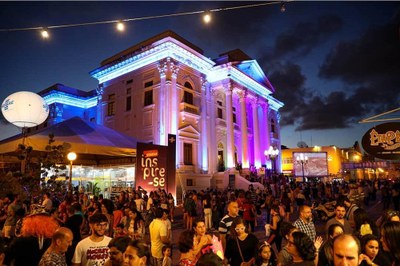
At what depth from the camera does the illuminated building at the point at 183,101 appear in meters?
26.2

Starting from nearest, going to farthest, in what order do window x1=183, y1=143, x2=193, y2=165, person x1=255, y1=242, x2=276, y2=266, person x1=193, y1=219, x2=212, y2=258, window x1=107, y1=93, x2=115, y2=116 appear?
person x1=193, y1=219, x2=212, y2=258, person x1=255, y1=242, x2=276, y2=266, window x1=183, y1=143, x2=193, y2=165, window x1=107, y1=93, x2=115, y2=116

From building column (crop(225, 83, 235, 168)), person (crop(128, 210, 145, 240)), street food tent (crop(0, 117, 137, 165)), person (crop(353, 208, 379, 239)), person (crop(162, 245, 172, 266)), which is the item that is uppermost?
building column (crop(225, 83, 235, 168))

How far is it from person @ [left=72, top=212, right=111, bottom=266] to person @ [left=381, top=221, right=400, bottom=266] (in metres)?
3.41

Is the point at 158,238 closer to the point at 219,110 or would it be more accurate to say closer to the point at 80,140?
the point at 80,140

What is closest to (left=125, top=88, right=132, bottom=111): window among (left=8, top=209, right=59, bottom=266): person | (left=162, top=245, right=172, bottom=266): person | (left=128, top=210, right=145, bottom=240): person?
(left=128, top=210, right=145, bottom=240): person

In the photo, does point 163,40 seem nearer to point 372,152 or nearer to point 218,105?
point 218,105

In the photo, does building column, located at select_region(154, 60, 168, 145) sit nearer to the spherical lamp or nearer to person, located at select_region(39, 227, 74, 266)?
the spherical lamp

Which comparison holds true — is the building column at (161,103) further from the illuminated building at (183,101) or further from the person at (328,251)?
the person at (328,251)

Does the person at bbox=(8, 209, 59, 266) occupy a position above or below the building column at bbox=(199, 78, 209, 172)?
below

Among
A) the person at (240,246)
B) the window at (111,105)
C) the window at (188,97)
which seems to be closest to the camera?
the person at (240,246)

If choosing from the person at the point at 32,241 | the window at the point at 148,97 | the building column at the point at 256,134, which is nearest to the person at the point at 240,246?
the person at the point at 32,241

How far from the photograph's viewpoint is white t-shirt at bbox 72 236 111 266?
3.81 metres

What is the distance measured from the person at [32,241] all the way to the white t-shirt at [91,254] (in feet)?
1.59

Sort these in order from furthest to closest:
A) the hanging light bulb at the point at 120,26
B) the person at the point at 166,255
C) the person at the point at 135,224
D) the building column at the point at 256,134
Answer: the building column at the point at 256,134, the hanging light bulb at the point at 120,26, the person at the point at 135,224, the person at the point at 166,255
